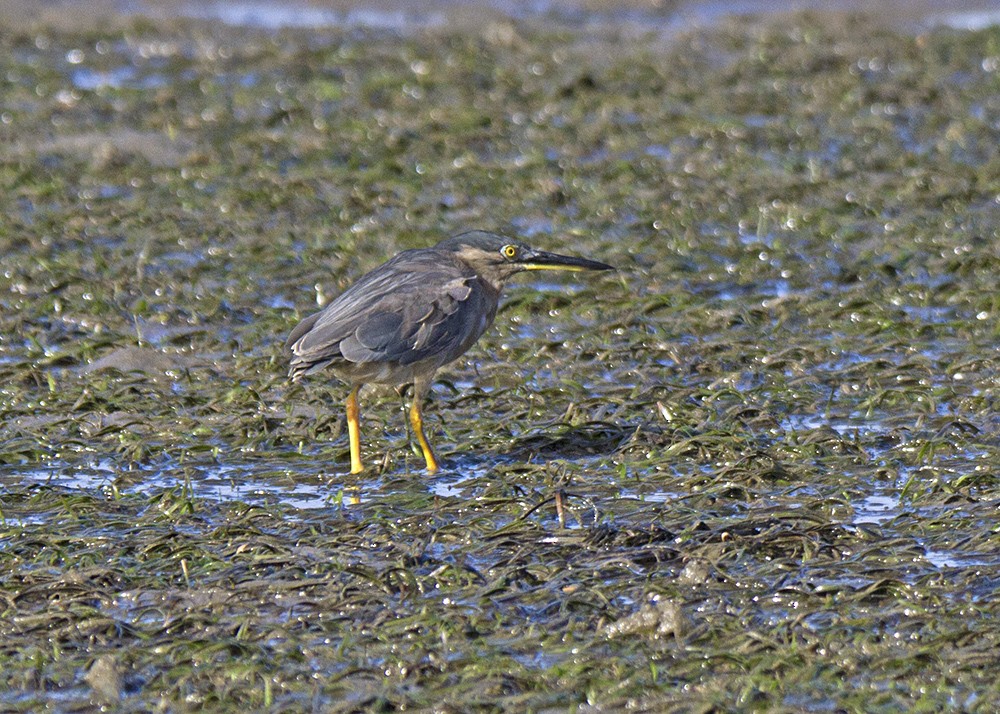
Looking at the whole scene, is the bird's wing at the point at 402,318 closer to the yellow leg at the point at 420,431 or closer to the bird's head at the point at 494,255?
the bird's head at the point at 494,255

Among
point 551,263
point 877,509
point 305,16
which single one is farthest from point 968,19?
point 877,509

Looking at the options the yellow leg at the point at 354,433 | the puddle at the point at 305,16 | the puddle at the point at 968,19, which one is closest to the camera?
the yellow leg at the point at 354,433

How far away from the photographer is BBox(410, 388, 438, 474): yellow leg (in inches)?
279

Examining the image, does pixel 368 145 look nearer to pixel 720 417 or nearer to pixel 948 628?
pixel 720 417

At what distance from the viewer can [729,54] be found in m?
15.0

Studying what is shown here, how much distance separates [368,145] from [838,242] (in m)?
3.82

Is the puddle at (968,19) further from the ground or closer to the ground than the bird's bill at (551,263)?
further from the ground

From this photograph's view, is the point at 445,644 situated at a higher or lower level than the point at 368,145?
lower

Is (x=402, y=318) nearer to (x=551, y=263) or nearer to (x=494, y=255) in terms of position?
(x=494, y=255)

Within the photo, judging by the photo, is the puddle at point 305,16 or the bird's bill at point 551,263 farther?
the puddle at point 305,16

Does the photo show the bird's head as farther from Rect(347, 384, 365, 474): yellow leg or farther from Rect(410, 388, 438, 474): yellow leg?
Rect(347, 384, 365, 474): yellow leg

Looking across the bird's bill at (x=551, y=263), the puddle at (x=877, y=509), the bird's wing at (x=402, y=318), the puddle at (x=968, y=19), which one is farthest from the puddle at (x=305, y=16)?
the puddle at (x=877, y=509)

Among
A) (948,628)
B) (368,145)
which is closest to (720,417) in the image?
(948,628)

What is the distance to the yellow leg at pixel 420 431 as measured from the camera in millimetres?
7090
